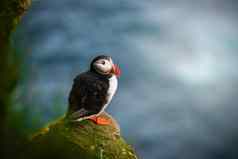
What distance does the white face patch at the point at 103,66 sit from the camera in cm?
399

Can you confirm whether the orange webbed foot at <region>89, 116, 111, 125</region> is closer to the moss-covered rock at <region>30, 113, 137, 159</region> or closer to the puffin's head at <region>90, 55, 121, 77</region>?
the moss-covered rock at <region>30, 113, 137, 159</region>

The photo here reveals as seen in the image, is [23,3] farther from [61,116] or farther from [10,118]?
[10,118]

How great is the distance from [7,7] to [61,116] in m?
0.74

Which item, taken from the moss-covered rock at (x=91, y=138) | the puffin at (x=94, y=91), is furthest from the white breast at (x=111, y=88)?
the moss-covered rock at (x=91, y=138)

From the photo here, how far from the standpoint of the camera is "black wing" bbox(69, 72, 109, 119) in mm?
3920

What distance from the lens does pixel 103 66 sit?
399 cm

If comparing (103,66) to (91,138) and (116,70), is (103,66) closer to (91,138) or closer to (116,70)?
(116,70)

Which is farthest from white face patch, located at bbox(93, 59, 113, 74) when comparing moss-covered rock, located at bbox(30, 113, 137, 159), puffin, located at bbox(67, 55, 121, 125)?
moss-covered rock, located at bbox(30, 113, 137, 159)

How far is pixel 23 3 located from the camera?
12.6ft

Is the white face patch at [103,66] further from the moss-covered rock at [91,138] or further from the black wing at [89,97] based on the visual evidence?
the moss-covered rock at [91,138]

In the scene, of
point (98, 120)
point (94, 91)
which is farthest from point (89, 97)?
point (98, 120)

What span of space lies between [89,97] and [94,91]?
5 cm

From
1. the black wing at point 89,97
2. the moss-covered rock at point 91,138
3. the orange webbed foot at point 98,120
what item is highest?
the black wing at point 89,97

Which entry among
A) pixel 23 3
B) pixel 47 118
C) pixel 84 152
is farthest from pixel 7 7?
pixel 84 152
